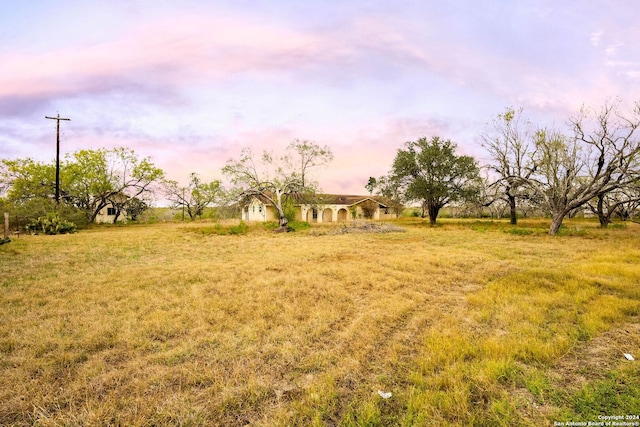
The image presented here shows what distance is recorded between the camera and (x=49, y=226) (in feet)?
76.6

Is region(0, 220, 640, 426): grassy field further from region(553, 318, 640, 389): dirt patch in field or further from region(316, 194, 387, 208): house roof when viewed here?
region(316, 194, 387, 208): house roof

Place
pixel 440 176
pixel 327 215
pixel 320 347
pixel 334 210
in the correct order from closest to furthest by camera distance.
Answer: pixel 320 347 < pixel 440 176 < pixel 334 210 < pixel 327 215

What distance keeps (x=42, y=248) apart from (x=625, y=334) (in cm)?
2053

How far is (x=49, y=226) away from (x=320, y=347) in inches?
1146

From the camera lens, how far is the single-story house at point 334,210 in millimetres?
43106

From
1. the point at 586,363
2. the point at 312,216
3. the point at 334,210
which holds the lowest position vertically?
the point at 586,363

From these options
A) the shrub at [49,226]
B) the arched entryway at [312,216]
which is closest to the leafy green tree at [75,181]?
the shrub at [49,226]

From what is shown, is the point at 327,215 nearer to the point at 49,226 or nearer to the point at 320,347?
the point at 49,226

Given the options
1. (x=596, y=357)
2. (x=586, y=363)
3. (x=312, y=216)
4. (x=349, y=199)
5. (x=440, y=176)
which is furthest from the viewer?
A: (x=349, y=199)

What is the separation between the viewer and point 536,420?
270cm

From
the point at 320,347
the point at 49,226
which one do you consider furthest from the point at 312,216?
the point at 320,347

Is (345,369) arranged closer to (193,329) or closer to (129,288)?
(193,329)

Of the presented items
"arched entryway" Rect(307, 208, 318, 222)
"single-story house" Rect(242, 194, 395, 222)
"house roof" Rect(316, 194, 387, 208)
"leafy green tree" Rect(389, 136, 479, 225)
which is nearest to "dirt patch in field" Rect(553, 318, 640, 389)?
"leafy green tree" Rect(389, 136, 479, 225)

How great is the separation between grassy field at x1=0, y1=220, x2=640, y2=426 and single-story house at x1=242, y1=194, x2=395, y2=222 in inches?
1352
